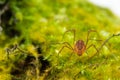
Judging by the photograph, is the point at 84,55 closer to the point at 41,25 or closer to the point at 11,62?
the point at 11,62

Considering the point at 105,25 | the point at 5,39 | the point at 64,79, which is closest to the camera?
the point at 64,79

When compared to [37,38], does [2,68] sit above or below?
below

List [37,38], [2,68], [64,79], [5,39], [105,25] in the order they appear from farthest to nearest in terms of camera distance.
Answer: [105,25] → [5,39] → [37,38] → [2,68] → [64,79]

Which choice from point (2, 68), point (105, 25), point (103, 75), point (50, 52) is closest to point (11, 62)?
point (2, 68)

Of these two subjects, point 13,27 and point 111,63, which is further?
point 13,27

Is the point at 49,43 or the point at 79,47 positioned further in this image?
the point at 49,43

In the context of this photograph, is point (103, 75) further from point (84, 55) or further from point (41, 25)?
point (41, 25)

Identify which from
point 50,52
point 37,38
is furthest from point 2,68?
point 37,38
